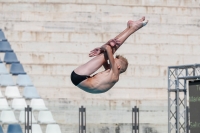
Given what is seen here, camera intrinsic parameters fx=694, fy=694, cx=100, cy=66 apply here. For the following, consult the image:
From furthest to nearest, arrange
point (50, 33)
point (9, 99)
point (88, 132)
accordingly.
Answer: point (50, 33)
point (9, 99)
point (88, 132)

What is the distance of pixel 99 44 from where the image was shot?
62.7 feet

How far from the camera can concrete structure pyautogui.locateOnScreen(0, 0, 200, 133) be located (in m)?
17.5

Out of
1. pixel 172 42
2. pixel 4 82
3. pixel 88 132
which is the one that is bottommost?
pixel 88 132

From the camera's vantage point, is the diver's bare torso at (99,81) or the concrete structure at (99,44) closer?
the diver's bare torso at (99,81)

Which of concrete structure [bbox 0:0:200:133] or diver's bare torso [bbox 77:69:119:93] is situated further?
concrete structure [bbox 0:0:200:133]

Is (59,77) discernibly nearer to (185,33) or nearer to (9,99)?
(9,99)

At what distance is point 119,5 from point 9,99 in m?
4.59

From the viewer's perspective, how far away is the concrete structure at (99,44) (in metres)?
17.5

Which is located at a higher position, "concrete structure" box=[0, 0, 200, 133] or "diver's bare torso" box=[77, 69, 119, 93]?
"concrete structure" box=[0, 0, 200, 133]

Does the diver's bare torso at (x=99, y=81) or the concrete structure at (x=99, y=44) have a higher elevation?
the concrete structure at (x=99, y=44)

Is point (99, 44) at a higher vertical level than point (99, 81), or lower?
higher

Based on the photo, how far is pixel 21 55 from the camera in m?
18.7

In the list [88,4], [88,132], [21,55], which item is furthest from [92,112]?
[88,4]

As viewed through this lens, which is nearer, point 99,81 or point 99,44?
point 99,81
